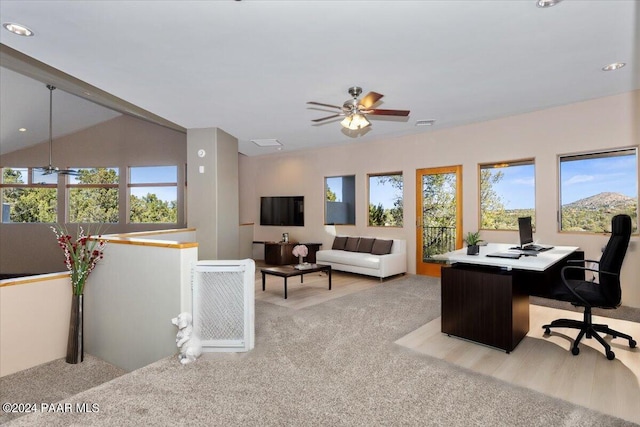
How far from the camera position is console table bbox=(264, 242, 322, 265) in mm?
7562

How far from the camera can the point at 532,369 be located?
262 centimetres

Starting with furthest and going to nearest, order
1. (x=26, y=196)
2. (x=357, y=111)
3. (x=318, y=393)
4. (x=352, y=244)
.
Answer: (x=26, y=196)
(x=352, y=244)
(x=357, y=111)
(x=318, y=393)

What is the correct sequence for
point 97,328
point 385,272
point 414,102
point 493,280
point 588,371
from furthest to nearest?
point 385,272 < point 414,102 < point 97,328 < point 493,280 < point 588,371

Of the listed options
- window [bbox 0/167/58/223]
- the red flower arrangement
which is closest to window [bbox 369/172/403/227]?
the red flower arrangement

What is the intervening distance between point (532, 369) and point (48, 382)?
4227 mm

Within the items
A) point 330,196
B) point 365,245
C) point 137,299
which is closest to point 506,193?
point 365,245

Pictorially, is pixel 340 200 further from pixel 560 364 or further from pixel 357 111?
pixel 560 364

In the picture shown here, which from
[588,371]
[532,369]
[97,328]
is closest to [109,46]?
[97,328]

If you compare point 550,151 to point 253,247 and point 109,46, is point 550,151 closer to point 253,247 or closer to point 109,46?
point 109,46

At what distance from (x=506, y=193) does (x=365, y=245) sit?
2.65 meters

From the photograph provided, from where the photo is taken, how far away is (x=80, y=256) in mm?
3475

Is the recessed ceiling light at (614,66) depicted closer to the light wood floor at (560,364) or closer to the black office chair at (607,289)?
the black office chair at (607,289)

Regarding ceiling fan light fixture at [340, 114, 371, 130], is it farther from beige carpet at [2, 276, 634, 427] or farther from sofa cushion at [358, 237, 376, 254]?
sofa cushion at [358, 237, 376, 254]

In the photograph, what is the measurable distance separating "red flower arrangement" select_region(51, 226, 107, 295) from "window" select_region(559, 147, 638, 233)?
6.05 metres
